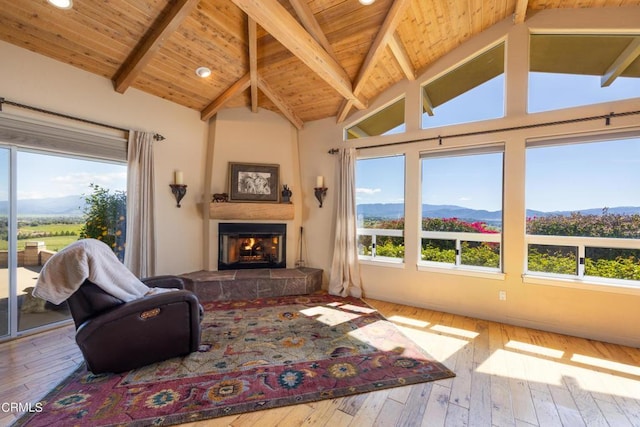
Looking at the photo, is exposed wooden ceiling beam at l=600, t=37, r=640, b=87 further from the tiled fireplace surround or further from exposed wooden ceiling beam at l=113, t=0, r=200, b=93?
exposed wooden ceiling beam at l=113, t=0, r=200, b=93

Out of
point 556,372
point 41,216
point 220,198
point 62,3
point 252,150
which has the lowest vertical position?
point 556,372

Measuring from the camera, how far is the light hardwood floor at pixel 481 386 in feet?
5.79

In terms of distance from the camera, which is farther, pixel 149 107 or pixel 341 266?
pixel 341 266

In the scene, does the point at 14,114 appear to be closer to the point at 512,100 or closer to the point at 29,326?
the point at 29,326

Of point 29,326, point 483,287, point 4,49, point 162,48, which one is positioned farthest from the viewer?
point 483,287

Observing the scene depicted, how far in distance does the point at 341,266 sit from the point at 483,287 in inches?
76.3

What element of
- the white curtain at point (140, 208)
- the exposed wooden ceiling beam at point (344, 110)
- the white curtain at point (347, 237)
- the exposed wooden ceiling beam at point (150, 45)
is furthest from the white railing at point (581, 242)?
the white curtain at point (140, 208)

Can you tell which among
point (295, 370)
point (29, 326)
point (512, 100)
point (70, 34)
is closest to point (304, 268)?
point (295, 370)

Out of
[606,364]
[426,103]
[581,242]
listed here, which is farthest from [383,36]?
[606,364]

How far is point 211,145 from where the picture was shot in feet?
14.8

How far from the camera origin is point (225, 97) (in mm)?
4102

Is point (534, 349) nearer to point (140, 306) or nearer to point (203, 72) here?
point (140, 306)

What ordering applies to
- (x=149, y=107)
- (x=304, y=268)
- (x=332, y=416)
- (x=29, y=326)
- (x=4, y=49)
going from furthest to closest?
(x=304, y=268) < (x=149, y=107) < (x=29, y=326) < (x=4, y=49) < (x=332, y=416)

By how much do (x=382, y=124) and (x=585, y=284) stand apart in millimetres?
3180
